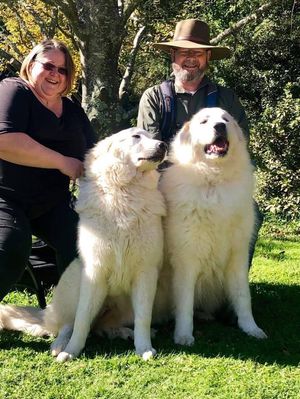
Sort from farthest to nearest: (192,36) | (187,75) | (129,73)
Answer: (129,73), (192,36), (187,75)

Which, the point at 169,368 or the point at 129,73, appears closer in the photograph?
the point at 169,368

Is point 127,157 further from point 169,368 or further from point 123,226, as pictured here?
point 169,368

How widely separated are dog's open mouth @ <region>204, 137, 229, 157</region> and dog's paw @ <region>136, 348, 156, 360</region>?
1308 mm

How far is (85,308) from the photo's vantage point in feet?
10.2

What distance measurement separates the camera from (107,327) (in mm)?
3432

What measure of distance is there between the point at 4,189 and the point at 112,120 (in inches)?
151

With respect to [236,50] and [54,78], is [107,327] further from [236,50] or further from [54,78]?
[236,50]

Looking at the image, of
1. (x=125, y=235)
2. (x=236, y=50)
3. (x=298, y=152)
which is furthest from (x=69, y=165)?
(x=236, y=50)

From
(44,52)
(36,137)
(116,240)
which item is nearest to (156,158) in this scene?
(116,240)

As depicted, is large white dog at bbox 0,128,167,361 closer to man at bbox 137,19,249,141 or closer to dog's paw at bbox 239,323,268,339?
dog's paw at bbox 239,323,268,339

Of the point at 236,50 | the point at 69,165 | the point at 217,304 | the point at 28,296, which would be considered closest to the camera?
the point at 69,165

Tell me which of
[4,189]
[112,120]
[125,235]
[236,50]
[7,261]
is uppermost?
[236,50]

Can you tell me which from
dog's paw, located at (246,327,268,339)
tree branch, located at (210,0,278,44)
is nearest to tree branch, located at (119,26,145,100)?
tree branch, located at (210,0,278,44)

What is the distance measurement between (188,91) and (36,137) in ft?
4.38
